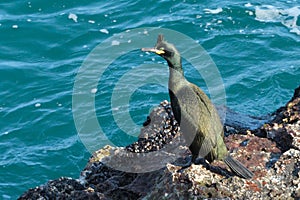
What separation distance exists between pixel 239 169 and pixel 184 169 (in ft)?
1.79

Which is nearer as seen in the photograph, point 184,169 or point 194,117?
point 184,169

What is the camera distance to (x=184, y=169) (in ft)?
18.3

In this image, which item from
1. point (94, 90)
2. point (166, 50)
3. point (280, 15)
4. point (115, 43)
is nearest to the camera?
point (166, 50)

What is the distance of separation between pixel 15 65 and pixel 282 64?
6362 millimetres

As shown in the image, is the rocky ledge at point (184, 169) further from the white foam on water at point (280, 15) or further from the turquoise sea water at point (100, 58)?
the white foam on water at point (280, 15)

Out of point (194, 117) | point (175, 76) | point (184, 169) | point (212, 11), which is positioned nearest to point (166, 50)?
point (175, 76)

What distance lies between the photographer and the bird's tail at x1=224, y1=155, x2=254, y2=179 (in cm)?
550

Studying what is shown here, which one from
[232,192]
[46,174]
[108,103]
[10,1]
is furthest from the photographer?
[10,1]

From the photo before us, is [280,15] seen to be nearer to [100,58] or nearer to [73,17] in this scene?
[100,58]

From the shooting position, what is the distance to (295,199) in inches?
211

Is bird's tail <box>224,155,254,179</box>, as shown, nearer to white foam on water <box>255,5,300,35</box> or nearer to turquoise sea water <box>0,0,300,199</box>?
turquoise sea water <box>0,0,300,199</box>

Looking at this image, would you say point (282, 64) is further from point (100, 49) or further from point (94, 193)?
point (94, 193)

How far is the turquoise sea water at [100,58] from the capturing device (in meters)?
11.3

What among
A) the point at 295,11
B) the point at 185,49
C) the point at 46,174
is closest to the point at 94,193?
the point at 46,174
